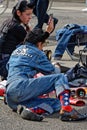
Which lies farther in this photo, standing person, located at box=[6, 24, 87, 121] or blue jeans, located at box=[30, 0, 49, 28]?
blue jeans, located at box=[30, 0, 49, 28]

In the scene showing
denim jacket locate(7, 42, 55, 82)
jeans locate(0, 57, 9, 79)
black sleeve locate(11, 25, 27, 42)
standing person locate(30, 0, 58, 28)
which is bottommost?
standing person locate(30, 0, 58, 28)

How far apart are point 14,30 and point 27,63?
3.72 ft

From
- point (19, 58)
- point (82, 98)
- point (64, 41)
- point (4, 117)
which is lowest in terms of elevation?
point (64, 41)

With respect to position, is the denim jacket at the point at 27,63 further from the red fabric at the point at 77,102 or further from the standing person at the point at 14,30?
the standing person at the point at 14,30

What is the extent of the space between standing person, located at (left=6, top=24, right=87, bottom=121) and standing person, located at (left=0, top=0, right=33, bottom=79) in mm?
852

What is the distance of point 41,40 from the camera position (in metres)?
6.43

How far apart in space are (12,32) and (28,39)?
3.19 feet

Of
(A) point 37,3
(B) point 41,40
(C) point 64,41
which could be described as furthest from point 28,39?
(A) point 37,3

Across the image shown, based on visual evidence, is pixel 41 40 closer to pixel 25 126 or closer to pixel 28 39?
pixel 28 39

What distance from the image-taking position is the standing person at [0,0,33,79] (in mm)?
7234

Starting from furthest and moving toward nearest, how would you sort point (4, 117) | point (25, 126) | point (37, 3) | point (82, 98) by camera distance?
point (37, 3) < point (82, 98) < point (4, 117) < point (25, 126)

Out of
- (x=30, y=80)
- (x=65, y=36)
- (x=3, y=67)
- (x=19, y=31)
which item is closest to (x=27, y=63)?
(x=30, y=80)

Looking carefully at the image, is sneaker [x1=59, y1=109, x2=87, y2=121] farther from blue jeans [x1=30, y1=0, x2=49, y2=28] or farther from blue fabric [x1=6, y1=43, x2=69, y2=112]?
blue jeans [x1=30, y1=0, x2=49, y2=28]

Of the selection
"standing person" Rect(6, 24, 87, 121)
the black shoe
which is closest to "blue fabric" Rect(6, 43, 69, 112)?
"standing person" Rect(6, 24, 87, 121)
